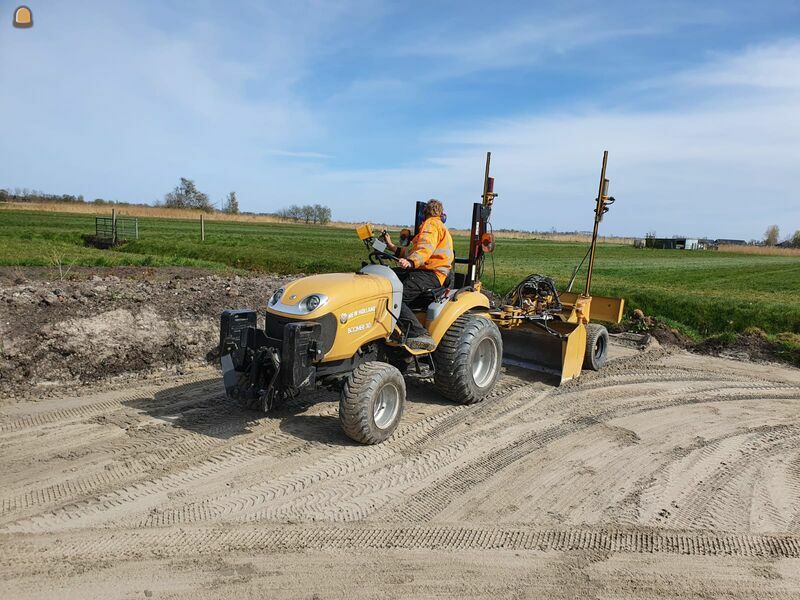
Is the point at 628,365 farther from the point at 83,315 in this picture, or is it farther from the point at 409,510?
the point at 83,315

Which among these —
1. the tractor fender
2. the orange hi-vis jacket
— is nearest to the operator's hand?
the orange hi-vis jacket

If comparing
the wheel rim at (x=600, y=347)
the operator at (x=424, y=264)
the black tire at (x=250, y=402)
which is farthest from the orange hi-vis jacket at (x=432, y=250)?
the wheel rim at (x=600, y=347)

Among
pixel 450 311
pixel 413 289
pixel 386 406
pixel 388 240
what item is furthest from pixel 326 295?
pixel 450 311

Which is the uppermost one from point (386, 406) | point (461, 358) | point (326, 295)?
point (326, 295)

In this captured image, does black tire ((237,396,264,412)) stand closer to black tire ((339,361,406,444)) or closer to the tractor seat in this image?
black tire ((339,361,406,444))

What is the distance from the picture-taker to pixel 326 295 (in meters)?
4.92

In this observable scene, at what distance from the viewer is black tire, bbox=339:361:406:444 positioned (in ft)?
15.7

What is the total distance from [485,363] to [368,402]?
2199mm

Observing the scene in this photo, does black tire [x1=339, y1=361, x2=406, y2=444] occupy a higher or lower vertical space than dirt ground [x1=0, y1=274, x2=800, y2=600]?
higher

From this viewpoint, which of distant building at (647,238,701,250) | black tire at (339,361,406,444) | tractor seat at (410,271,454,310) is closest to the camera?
black tire at (339,361,406,444)

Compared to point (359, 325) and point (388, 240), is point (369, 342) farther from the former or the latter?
point (388, 240)

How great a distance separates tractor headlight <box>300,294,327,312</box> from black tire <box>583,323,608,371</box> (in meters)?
4.35

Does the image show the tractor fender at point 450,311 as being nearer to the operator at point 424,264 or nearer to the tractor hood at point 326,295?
the operator at point 424,264

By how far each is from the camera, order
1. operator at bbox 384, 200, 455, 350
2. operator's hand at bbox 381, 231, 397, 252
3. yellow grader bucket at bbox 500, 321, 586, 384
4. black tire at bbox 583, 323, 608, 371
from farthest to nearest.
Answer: black tire at bbox 583, 323, 608, 371, yellow grader bucket at bbox 500, 321, 586, 384, operator at bbox 384, 200, 455, 350, operator's hand at bbox 381, 231, 397, 252
